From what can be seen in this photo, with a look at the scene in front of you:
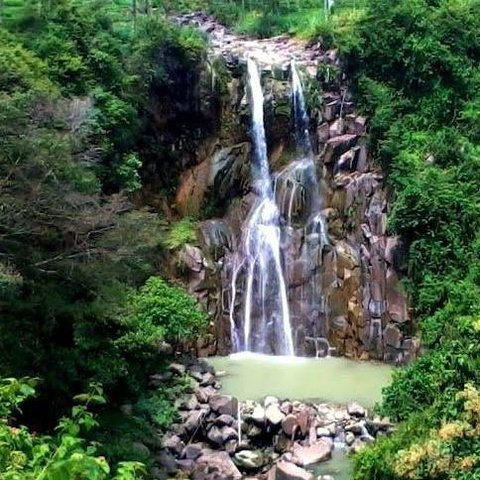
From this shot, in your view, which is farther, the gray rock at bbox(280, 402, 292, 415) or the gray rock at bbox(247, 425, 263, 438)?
the gray rock at bbox(280, 402, 292, 415)

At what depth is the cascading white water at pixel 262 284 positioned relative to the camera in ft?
58.2

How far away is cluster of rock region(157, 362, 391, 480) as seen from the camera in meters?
11.8

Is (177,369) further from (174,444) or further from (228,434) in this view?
(174,444)

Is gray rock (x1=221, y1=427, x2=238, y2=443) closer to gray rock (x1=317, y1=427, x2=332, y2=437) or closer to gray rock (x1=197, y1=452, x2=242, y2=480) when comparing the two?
gray rock (x1=197, y1=452, x2=242, y2=480)

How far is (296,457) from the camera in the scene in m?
12.1

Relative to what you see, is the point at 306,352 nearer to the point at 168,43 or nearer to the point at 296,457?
the point at 296,457

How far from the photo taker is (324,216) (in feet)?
61.6

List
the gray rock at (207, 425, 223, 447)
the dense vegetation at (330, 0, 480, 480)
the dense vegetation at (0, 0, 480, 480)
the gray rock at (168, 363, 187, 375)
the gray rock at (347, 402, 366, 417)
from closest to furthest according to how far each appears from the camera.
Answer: the dense vegetation at (330, 0, 480, 480) → the dense vegetation at (0, 0, 480, 480) → the gray rock at (207, 425, 223, 447) → the gray rock at (347, 402, 366, 417) → the gray rock at (168, 363, 187, 375)

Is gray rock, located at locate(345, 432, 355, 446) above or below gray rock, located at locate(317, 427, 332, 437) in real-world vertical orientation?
below

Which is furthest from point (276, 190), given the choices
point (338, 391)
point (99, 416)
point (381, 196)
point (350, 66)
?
point (99, 416)

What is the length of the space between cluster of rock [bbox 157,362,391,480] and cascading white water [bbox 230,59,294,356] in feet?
12.1

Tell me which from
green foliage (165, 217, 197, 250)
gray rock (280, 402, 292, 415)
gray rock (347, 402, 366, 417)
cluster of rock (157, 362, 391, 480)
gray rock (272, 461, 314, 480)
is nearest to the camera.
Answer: gray rock (272, 461, 314, 480)

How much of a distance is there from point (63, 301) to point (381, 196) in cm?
1005

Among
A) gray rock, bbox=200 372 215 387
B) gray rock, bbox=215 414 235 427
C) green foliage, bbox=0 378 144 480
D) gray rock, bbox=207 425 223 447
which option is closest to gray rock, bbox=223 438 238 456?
gray rock, bbox=207 425 223 447
